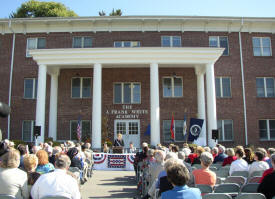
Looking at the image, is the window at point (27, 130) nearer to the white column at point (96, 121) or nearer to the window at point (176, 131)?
the white column at point (96, 121)

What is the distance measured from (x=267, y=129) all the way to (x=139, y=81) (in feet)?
36.2

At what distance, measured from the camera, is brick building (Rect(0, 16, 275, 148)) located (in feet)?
69.2

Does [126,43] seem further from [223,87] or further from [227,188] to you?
[227,188]

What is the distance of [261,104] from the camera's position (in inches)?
844

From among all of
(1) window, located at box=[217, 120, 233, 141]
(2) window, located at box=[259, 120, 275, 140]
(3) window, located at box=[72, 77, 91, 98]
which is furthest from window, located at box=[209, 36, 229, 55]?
(3) window, located at box=[72, 77, 91, 98]

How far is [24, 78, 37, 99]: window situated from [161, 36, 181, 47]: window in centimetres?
1113

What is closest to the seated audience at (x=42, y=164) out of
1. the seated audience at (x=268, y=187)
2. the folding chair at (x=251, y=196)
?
the folding chair at (x=251, y=196)

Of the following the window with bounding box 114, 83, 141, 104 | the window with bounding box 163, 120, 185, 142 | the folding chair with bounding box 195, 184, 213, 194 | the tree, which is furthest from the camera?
the tree

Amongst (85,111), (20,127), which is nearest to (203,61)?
(85,111)

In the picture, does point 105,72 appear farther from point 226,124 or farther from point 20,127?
point 226,124

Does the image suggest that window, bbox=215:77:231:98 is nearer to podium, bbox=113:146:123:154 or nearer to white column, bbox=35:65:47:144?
podium, bbox=113:146:123:154

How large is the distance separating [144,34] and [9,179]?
1917 centimetres

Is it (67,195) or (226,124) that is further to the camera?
(226,124)

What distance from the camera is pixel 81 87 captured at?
21.8 m
